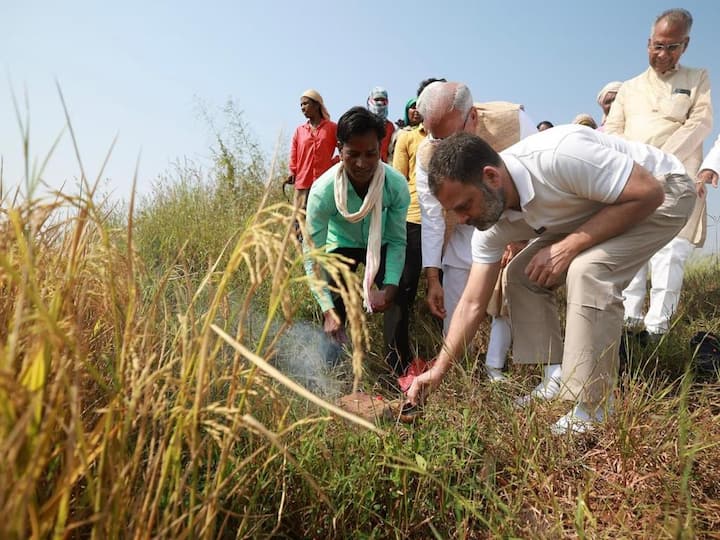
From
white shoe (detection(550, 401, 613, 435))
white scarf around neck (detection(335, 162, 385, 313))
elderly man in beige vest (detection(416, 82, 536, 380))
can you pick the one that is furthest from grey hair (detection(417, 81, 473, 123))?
white shoe (detection(550, 401, 613, 435))

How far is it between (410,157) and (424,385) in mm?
2071

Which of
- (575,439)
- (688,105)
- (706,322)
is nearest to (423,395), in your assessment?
(575,439)

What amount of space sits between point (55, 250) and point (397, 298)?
2.01 m

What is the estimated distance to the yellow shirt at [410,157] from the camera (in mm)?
3643

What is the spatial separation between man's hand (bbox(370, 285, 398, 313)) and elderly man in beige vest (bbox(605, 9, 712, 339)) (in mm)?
1823

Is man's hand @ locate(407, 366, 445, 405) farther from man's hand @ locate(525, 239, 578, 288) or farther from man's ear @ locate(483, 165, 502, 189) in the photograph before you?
man's ear @ locate(483, 165, 502, 189)

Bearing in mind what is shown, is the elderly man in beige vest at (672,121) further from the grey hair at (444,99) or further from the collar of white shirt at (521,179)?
the collar of white shirt at (521,179)

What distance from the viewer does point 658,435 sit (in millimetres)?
1906

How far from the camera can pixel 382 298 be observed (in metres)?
3.04

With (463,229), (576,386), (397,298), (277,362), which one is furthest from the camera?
(463,229)

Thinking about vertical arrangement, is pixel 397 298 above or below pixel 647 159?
below

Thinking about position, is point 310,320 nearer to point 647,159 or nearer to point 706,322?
point 647,159

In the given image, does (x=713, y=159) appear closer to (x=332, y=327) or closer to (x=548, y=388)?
(x=548, y=388)

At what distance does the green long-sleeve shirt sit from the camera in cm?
308
